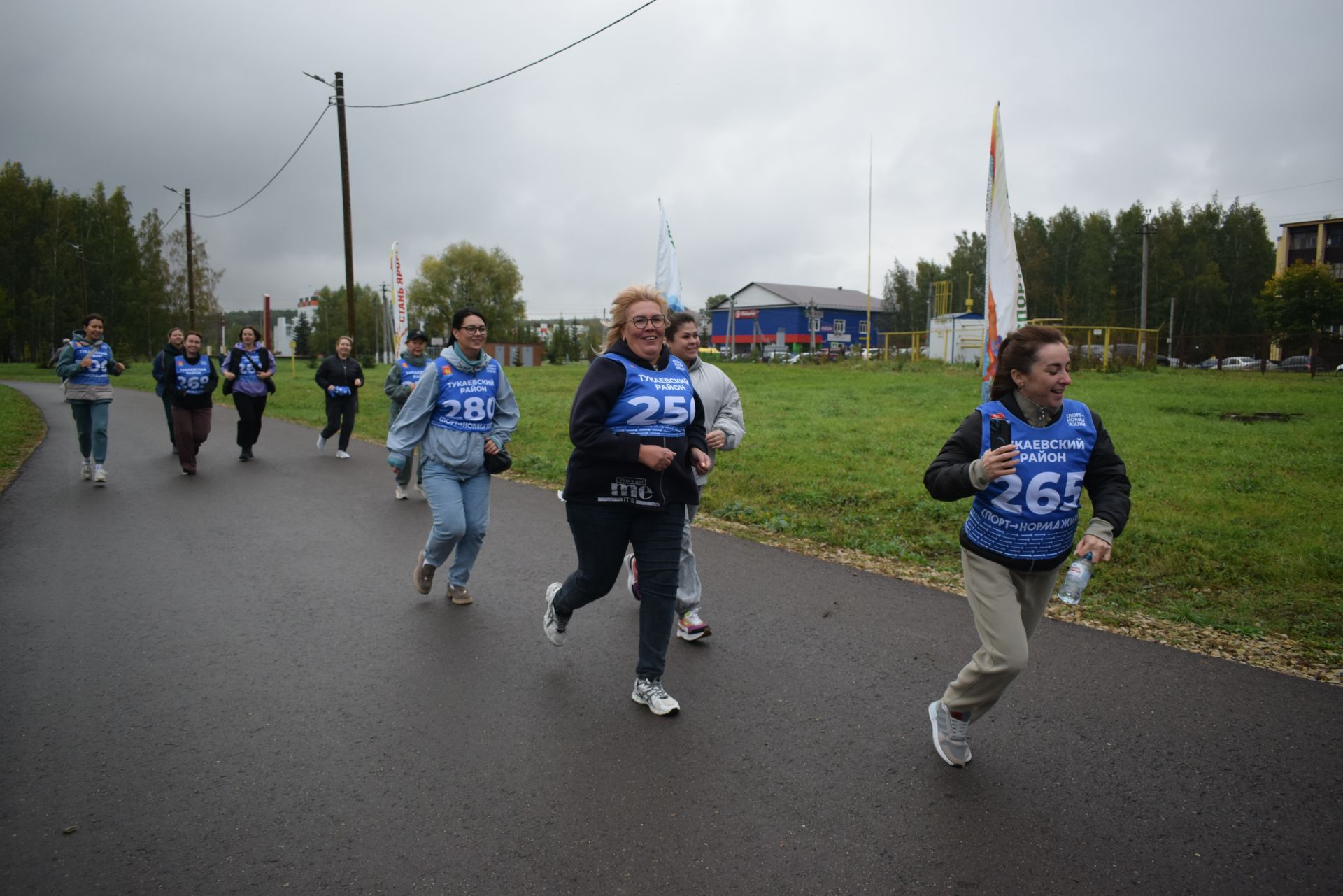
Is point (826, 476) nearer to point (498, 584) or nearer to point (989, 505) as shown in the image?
point (498, 584)

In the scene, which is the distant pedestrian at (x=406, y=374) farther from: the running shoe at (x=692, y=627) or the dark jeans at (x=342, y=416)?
the running shoe at (x=692, y=627)

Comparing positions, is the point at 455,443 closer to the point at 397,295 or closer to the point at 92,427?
the point at 92,427

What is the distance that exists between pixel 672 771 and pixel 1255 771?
2.41 metres

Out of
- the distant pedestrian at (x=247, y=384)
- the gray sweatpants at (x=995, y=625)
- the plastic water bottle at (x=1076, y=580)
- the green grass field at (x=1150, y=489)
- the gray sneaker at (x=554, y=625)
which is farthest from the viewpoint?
the distant pedestrian at (x=247, y=384)

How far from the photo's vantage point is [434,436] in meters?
5.72

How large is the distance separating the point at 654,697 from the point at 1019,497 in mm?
1917

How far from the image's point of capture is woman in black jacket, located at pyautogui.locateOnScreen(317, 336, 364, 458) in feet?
43.5

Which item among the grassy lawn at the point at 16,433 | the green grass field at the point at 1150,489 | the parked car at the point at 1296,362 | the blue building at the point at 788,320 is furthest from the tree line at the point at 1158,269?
the grassy lawn at the point at 16,433

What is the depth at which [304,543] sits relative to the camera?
754 centimetres

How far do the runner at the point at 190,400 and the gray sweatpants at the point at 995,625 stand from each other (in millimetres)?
10837

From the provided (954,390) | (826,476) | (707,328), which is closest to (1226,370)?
(954,390)

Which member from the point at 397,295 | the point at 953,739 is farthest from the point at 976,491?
the point at 397,295

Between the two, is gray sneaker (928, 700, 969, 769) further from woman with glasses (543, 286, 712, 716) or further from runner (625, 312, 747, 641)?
runner (625, 312, 747, 641)

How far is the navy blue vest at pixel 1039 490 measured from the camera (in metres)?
3.37
